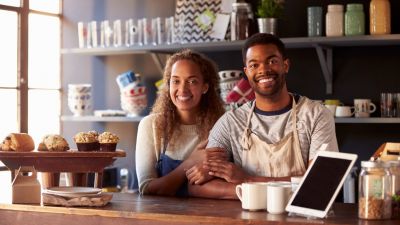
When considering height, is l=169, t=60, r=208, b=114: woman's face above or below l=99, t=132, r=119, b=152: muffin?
above

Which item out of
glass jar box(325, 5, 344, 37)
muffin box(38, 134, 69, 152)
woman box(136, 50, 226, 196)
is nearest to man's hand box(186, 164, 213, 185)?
woman box(136, 50, 226, 196)

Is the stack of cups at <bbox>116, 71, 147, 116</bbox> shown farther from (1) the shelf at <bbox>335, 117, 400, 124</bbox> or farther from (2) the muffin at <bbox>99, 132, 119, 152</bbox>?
(2) the muffin at <bbox>99, 132, 119, 152</bbox>

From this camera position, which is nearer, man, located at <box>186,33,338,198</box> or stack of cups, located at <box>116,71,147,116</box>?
man, located at <box>186,33,338,198</box>

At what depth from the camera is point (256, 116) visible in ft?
10.6

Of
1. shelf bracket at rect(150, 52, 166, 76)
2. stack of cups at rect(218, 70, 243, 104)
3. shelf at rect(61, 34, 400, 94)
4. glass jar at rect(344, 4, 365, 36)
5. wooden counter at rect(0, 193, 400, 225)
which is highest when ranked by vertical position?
glass jar at rect(344, 4, 365, 36)

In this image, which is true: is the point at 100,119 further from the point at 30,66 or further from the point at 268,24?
the point at 268,24

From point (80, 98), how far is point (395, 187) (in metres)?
3.40

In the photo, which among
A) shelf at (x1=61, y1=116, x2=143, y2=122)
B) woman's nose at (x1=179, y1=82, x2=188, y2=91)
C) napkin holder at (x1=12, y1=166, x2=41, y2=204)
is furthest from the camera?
shelf at (x1=61, y1=116, x2=143, y2=122)

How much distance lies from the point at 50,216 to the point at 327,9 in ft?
8.87

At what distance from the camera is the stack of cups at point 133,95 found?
532 cm

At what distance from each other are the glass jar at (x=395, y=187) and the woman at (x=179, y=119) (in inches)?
48.2

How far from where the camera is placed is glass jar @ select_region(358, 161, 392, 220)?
2.35 meters

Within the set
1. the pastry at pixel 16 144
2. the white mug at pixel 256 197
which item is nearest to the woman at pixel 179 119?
the pastry at pixel 16 144

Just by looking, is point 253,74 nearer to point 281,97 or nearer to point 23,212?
point 281,97
